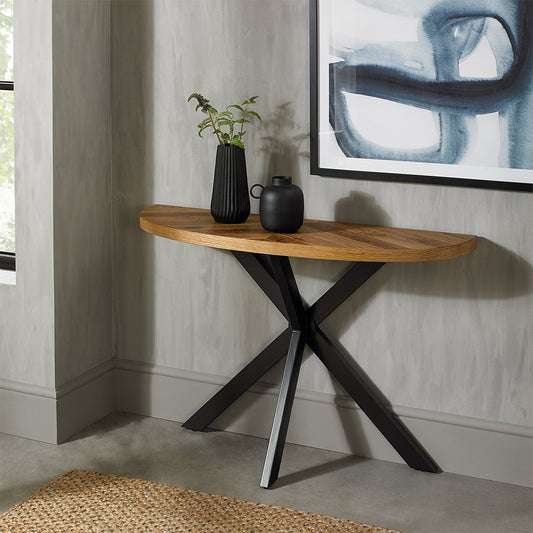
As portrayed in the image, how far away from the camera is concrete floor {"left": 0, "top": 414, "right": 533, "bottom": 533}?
2363 mm

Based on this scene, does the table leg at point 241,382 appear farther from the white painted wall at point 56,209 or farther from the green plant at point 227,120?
the green plant at point 227,120

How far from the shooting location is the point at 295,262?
8.93 feet

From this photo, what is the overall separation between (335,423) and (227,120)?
1.09 metres

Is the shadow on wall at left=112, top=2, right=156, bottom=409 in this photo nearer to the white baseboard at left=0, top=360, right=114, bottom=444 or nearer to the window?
the white baseboard at left=0, top=360, right=114, bottom=444

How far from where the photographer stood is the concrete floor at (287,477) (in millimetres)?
2363

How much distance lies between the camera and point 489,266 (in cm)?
247

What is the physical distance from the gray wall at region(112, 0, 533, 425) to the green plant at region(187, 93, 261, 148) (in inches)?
2.0

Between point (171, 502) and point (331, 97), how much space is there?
1.35 metres


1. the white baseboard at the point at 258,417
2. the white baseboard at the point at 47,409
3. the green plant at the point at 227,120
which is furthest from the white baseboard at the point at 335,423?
the green plant at the point at 227,120

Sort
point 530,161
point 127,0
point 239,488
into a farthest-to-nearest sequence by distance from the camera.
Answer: point 127,0
point 239,488
point 530,161

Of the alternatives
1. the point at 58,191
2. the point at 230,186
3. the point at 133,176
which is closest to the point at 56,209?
the point at 58,191

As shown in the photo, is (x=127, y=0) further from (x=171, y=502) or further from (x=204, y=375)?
(x=171, y=502)

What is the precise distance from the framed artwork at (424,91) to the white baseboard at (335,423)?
2.58 ft

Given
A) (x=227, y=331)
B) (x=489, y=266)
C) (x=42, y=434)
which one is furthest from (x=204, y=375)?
(x=489, y=266)
